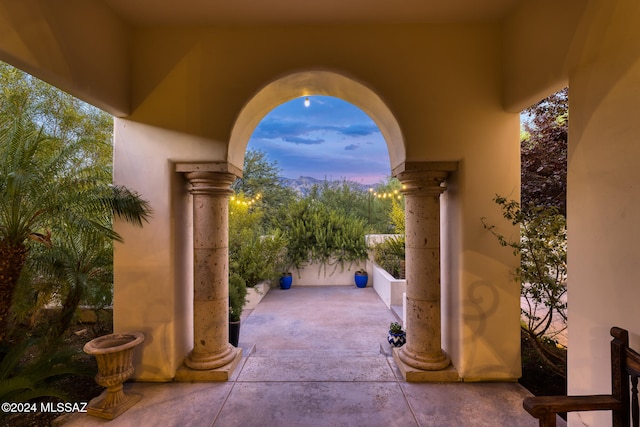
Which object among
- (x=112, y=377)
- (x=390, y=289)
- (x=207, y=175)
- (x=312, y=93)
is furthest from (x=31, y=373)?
(x=390, y=289)

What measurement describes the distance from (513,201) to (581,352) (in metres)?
1.22

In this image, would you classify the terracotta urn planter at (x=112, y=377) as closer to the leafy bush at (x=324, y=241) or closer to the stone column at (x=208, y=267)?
the stone column at (x=208, y=267)

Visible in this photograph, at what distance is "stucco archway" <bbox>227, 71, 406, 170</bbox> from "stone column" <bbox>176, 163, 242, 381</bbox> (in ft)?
0.97

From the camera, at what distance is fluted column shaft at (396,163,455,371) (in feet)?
8.72

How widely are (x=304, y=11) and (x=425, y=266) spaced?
2585mm

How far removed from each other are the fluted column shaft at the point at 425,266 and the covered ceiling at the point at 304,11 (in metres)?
1.37

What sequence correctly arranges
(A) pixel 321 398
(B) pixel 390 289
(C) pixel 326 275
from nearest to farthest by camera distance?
1. (A) pixel 321 398
2. (B) pixel 390 289
3. (C) pixel 326 275

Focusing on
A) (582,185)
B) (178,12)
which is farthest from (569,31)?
(178,12)

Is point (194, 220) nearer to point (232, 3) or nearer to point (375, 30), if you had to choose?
point (232, 3)

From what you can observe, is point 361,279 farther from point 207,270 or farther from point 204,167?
point 204,167

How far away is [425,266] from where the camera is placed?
270 cm

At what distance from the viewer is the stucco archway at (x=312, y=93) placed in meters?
2.77

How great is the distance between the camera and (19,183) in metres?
1.82

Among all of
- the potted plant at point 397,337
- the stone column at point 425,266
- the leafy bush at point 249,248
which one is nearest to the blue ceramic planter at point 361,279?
the leafy bush at point 249,248
